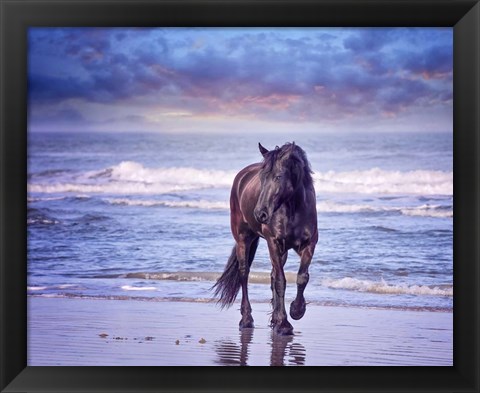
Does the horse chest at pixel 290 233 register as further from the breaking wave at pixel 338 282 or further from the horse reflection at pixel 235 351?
the horse reflection at pixel 235 351

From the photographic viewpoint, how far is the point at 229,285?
20.5 feet

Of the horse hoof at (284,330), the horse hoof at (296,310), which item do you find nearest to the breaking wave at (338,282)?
the horse hoof at (296,310)

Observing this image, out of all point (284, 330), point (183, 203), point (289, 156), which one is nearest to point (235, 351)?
point (284, 330)

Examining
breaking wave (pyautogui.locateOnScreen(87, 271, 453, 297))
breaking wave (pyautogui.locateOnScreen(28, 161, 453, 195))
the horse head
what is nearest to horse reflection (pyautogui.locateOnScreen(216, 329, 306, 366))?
breaking wave (pyautogui.locateOnScreen(87, 271, 453, 297))

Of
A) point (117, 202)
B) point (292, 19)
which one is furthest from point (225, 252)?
point (292, 19)

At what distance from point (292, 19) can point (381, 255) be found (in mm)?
1726

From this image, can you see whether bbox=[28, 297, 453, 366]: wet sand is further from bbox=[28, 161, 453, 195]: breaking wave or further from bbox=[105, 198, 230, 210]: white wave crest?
bbox=[28, 161, 453, 195]: breaking wave

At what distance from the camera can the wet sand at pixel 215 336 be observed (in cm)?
586

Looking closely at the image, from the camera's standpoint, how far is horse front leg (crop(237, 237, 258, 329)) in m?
6.19

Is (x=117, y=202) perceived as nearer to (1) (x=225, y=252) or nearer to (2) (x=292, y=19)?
(1) (x=225, y=252)

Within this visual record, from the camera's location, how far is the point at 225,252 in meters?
6.35

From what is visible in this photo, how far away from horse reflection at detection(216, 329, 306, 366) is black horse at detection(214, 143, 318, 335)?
0.24 feet
